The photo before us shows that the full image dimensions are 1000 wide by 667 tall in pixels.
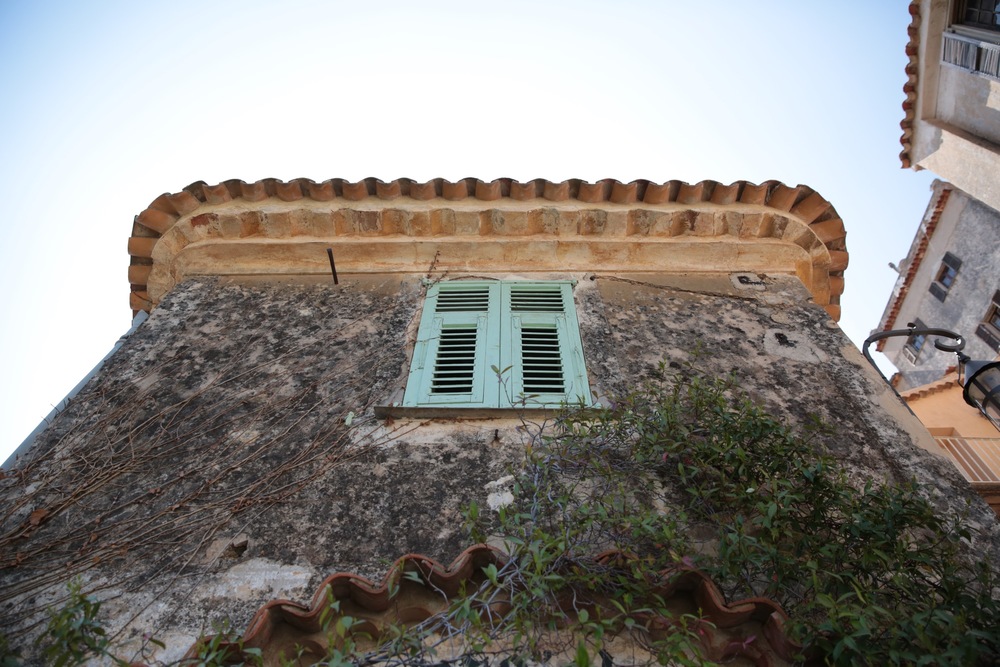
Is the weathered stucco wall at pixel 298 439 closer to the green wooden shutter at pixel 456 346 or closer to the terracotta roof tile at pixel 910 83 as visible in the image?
the green wooden shutter at pixel 456 346

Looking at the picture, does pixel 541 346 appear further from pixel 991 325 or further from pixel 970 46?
pixel 991 325

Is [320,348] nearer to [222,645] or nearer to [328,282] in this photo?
[328,282]

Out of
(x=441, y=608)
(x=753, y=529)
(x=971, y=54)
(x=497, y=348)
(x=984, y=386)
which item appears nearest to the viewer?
(x=441, y=608)

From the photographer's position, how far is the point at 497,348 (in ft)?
15.8

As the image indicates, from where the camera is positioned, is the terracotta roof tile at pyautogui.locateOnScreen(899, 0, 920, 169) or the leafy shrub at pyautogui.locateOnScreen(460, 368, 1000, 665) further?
the terracotta roof tile at pyautogui.locateOnScreen(899, 0, 920, 169)

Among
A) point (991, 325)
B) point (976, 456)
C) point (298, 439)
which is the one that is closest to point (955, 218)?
point (991, 325)

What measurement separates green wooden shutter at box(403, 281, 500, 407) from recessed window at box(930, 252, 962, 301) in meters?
14.7

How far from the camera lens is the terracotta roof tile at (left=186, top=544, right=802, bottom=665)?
113 inches

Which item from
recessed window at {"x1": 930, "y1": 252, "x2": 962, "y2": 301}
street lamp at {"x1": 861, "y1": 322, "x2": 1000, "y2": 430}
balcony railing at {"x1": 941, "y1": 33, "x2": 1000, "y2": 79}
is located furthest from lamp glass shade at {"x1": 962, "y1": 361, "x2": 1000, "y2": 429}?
recessed window at {"x1": 930, "y1": 252, "x2": 962, "y2": 301}

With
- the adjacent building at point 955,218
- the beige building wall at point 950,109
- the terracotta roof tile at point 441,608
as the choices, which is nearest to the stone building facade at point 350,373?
the terracotta roof tile at point 441,608

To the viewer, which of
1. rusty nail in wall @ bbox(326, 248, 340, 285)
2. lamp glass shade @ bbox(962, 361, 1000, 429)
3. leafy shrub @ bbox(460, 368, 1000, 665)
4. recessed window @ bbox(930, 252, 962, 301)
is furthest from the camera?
recessed window @ bbox(930, 252, 962, 301)

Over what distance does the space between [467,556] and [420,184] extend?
3.62m

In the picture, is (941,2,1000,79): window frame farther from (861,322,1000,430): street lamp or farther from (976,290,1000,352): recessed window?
(861,322,1000,430): street lamp

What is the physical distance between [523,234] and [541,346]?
1.32m
